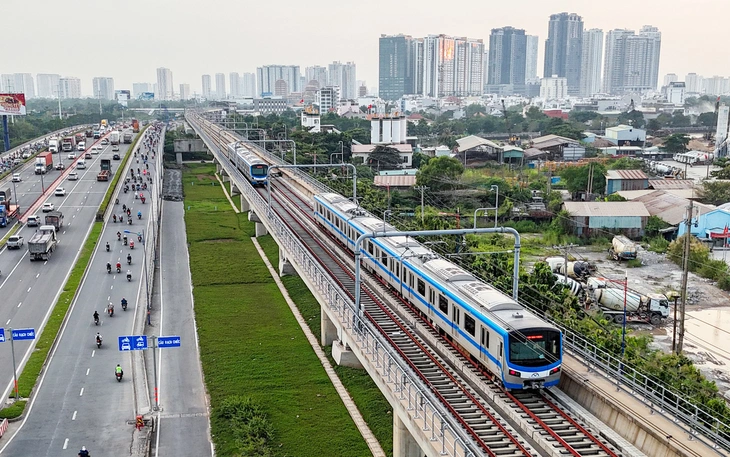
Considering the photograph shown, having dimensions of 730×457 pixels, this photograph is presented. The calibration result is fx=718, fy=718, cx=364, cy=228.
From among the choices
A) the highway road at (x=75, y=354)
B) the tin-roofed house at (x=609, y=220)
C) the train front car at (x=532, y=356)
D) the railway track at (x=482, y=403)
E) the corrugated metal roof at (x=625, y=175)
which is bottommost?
the highway road at (x=75, y=354)

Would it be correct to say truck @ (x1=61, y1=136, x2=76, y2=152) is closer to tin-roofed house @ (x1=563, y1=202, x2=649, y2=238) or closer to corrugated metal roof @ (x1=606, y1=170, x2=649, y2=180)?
corrugated metal roof @ (x1=606, y1=170, x2=649, y2=180)

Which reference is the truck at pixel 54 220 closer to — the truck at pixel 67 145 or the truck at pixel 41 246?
the truck at pixel 41 246

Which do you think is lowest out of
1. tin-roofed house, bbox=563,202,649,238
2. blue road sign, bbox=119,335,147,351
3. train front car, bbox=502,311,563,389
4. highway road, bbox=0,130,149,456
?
highway road, bbox=0,130,149,456

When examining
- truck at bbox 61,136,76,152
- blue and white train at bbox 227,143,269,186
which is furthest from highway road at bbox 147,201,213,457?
truck at bbox 61,136,76,152

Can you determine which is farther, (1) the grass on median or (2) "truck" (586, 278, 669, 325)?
(2) "truck" (586, 278, 669, 325)

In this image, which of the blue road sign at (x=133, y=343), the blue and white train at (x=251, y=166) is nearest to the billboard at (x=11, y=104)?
the blue and white train at (x=251, y=166)

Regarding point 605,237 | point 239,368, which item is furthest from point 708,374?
point 605,237
